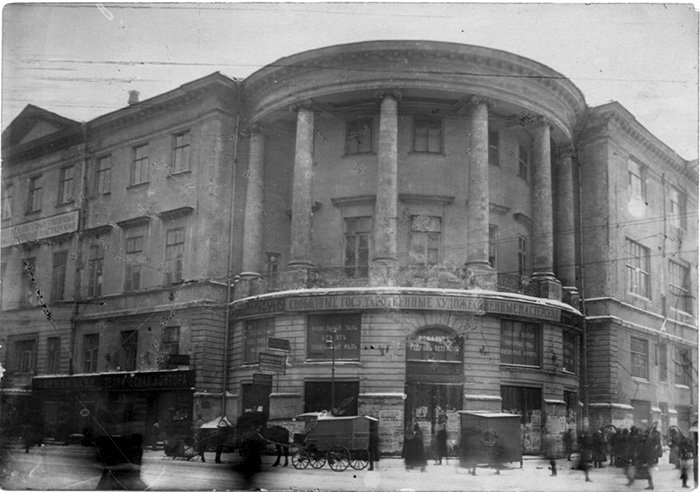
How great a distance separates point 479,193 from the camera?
25203 mm

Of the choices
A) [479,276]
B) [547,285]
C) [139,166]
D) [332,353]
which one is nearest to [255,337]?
[332,353]

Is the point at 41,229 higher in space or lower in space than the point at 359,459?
higher

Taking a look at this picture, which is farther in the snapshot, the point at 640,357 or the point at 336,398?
the point at 640,357

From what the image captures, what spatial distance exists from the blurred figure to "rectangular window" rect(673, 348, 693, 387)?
523 inches

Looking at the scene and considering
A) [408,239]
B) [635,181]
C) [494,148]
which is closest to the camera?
[408,239]

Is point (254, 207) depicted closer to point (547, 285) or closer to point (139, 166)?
point (139, 166)

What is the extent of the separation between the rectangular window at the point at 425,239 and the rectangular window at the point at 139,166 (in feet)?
27.8

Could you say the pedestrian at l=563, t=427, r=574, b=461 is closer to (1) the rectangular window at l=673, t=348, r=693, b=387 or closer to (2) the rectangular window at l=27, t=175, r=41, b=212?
(1) the rectangular window at l=673, t=348, r=693, b=387

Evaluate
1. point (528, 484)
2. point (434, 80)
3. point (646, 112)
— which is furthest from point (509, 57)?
point (528, 484)

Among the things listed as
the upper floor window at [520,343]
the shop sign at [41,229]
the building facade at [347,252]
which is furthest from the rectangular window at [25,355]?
the upper floor window at [520,343]

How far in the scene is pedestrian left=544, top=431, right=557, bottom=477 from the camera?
802 inches

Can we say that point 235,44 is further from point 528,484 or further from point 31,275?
point 528,484

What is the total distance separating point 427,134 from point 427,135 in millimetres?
32

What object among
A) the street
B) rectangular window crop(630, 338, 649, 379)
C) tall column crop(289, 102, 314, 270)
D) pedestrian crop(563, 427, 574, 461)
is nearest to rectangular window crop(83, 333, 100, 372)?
the street
